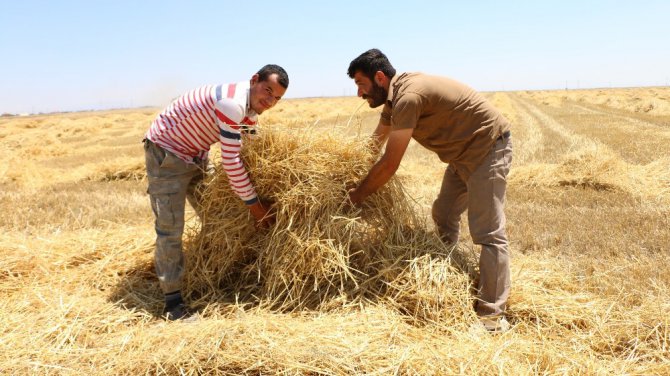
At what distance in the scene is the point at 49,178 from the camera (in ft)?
29.5

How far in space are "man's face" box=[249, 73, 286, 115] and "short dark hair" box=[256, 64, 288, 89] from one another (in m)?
0.02

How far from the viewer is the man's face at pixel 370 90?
3.20 metres

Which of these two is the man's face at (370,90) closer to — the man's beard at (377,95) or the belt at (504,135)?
Result: the man's beard at (377,95)

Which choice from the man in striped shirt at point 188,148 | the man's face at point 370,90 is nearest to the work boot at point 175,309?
the man in striped shirt at point 188,148

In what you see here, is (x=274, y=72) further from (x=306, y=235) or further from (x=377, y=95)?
(x=306, y=235)

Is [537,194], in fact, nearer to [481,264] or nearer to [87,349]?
[481,264]

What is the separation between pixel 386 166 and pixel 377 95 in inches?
21.8

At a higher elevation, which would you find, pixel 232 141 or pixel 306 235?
pixel 232 141

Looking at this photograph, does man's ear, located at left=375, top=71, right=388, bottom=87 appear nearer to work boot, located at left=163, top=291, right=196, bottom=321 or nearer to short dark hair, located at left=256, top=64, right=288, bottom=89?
short dark hair, located at left=256, top=64, right=288, bottom=89

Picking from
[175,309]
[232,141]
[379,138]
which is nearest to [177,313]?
[175,309]

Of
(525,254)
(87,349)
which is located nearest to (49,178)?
(87,349)

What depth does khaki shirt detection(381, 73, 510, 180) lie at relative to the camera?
300 cm

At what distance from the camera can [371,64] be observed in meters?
3.13

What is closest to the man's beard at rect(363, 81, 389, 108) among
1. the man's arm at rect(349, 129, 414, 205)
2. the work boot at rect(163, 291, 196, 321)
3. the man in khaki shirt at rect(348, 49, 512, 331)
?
the man in khaki shirt at rect(348, 49, 512, 331)
